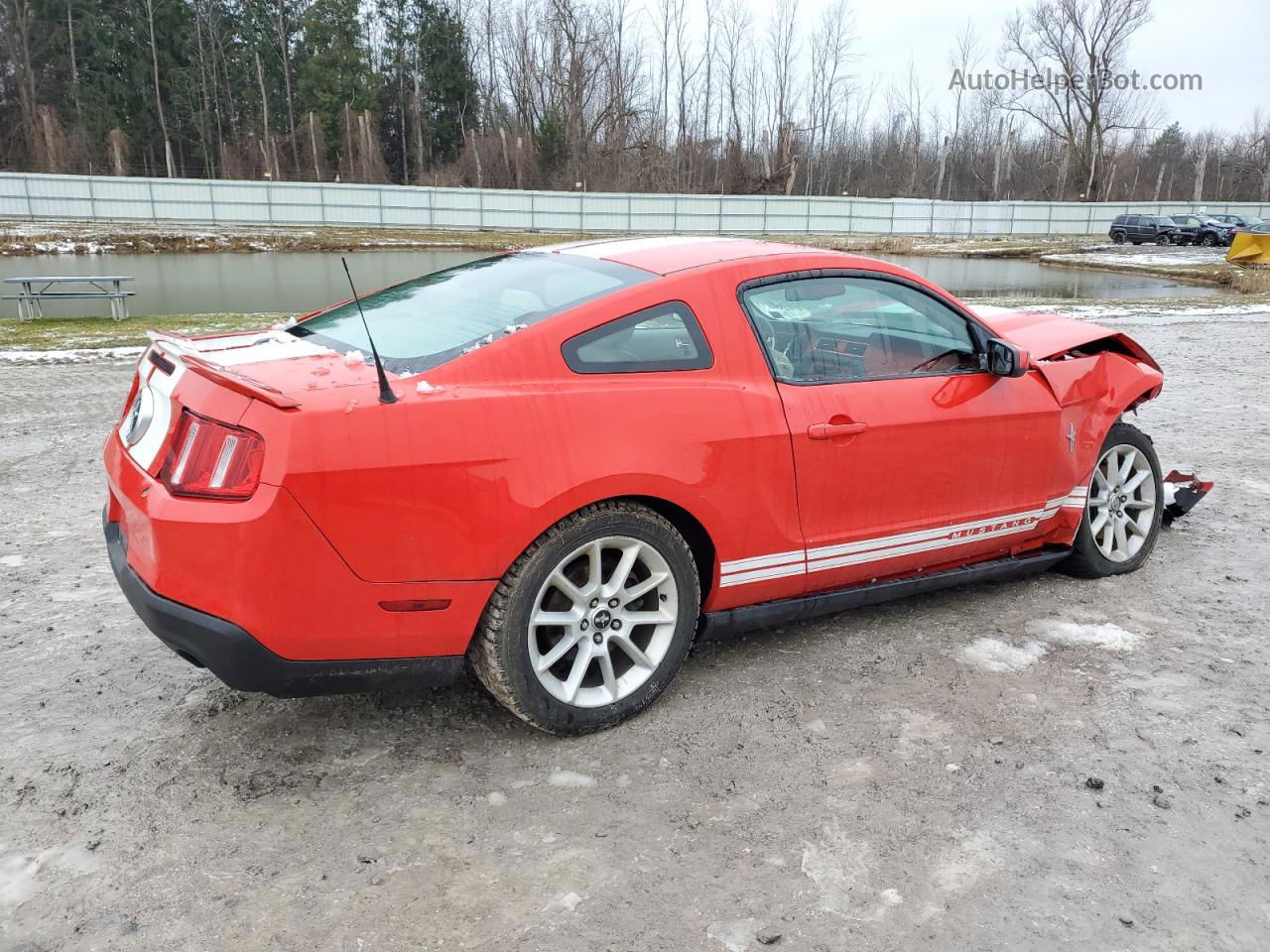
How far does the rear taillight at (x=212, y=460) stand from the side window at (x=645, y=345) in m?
0.97

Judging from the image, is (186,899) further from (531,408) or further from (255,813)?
(531,408)

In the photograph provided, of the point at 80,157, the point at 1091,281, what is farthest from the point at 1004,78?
the point at 80,157

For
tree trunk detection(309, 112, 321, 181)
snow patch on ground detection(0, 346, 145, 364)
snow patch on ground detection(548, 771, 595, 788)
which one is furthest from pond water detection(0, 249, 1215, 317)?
tree trunk detection(309, 112, 321, 181)

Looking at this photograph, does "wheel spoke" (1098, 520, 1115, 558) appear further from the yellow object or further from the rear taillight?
the yellow object

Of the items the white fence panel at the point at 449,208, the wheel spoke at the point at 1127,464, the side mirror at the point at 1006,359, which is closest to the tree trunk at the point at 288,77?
the white fence panel at the point at 449,208

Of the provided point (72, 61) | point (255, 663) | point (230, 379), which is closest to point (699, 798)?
point (255, 663)

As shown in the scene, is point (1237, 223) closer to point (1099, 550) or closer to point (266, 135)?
point (1099, 550)

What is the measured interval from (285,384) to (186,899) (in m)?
1.33

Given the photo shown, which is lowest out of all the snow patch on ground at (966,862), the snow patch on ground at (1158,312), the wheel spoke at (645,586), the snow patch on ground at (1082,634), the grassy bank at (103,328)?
the snow patch on ground at (1082,634)

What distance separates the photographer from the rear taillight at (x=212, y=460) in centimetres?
253

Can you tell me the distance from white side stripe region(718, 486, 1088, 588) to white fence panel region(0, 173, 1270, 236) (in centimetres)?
3766

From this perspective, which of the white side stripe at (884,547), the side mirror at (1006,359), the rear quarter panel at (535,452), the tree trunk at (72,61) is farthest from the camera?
the tree trunk at (72,61)

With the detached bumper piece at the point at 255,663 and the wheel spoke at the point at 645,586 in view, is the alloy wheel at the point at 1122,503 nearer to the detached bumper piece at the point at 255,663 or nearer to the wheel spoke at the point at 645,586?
the wheel spoke at the point at 645,586

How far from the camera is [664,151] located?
63375mm
